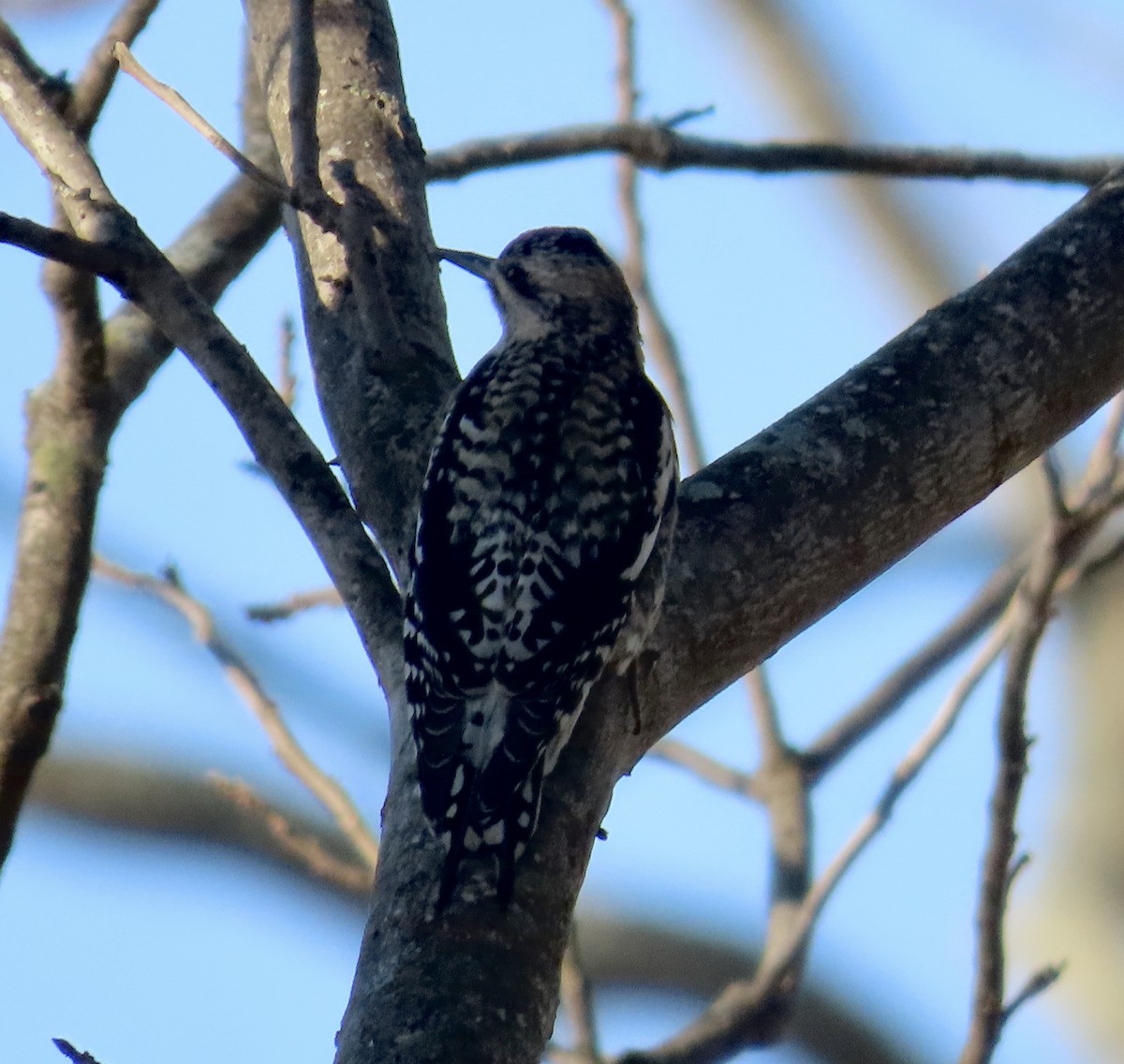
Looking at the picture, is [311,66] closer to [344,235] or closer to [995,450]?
[344,235]

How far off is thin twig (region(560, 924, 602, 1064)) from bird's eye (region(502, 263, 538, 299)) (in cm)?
186

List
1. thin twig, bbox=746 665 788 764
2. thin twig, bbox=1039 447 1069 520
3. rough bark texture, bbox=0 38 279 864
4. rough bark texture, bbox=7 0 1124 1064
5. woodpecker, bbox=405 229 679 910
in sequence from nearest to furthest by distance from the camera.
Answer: woodpecker, bbox=405 229 679 910 → rough bark texture, bbox=7 0 1124 1064 → thin twig, bbox=1039 447 1069 520 → rough bark texture, bbox=0 38 279 864 → thin twig, bbox=746 665 788 764

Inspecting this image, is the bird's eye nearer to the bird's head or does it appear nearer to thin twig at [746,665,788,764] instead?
the bird's head

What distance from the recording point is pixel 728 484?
11.1 feet

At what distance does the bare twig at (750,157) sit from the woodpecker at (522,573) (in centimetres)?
56

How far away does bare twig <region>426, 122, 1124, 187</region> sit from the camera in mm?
4422

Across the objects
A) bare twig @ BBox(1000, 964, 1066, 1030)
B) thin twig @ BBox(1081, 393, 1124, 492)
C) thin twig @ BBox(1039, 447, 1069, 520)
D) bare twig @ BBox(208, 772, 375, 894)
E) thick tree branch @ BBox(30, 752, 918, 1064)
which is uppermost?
thick tree branch @ BBox(30, 752, 918, 1064)

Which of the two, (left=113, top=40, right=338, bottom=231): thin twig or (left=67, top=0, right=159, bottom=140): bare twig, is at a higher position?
(left=67, top=0, right=159, bottom=140): bare twig

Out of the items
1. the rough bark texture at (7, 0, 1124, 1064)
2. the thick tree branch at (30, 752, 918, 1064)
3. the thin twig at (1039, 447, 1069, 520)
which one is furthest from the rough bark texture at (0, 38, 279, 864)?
the thick tree branch at (30, 752, 918, 1064)

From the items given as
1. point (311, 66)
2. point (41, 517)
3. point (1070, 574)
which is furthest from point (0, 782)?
point (1070, 574)

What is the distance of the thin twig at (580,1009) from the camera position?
378 centimetres

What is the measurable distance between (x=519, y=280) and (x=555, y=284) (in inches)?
4.8

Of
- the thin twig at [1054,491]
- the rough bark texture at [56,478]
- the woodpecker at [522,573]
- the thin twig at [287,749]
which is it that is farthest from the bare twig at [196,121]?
the thin twig at [1054,491]

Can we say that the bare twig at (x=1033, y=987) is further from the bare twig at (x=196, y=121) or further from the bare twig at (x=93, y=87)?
the bare twig at (x=93, y=87)
